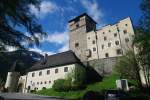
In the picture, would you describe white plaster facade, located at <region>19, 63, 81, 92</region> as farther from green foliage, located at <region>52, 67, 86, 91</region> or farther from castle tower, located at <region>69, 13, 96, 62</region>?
castle tower, located at <region>69, 13, 96, 62</region>

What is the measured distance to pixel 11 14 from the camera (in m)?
14.7

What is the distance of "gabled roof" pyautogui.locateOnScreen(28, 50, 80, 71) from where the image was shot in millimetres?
49219

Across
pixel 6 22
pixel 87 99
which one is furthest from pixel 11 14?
pixel 87 99

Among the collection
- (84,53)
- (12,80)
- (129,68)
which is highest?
(84,53)

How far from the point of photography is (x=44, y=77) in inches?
2061

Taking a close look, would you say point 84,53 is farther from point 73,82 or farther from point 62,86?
point 62,86

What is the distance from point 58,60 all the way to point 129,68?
73.4 ft

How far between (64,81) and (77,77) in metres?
3.11

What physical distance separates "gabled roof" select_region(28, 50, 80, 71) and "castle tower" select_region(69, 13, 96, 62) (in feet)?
17.5

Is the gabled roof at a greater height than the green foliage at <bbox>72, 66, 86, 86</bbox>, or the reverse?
the gabled roof

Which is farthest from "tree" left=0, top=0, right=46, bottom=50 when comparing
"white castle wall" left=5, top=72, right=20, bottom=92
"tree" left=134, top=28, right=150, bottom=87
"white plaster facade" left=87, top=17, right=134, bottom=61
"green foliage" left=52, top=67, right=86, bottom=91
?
"white castle wall" left=5, top=72, right=20, bottom=92

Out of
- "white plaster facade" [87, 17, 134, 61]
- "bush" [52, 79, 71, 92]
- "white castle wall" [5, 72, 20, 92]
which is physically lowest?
"bush" [52, 79, 71, 92]

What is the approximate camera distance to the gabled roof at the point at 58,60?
49.2 m

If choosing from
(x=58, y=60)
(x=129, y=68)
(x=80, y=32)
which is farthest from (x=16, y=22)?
(x=80, y=32)
